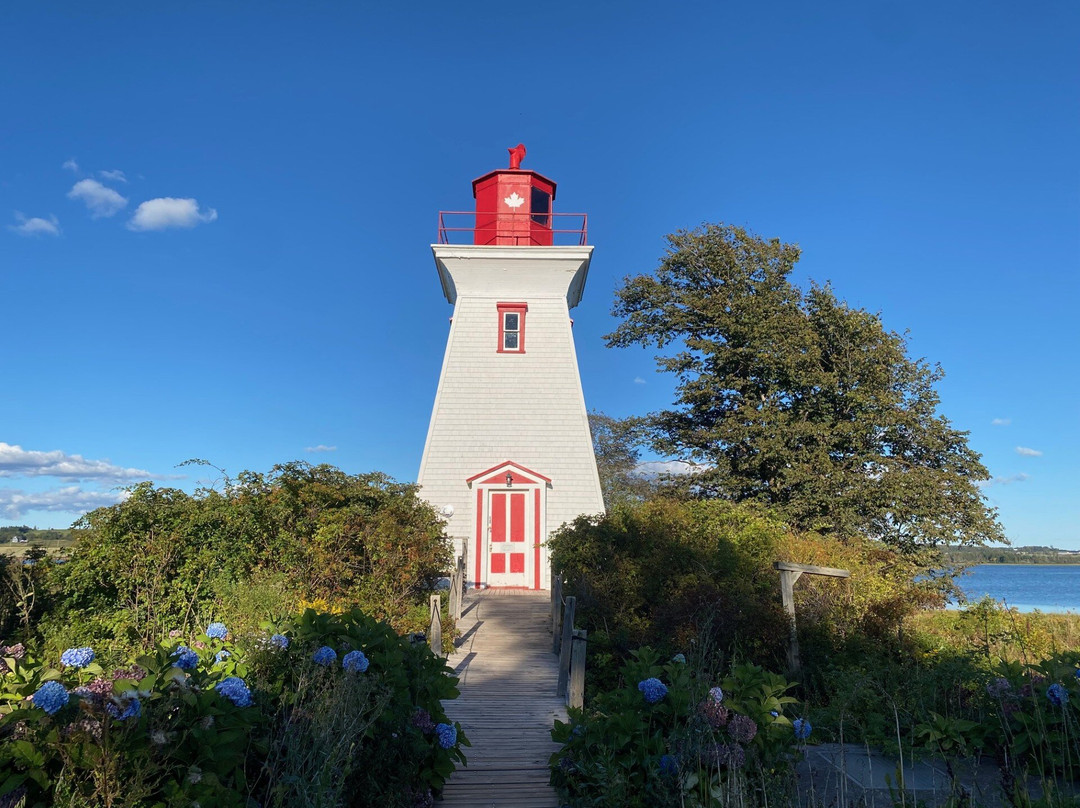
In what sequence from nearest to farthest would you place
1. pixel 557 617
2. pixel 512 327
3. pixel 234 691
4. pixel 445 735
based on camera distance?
1. pixel 234 691
2. pixel 445 735
3. pixel 557 617
4. pixel 512 327

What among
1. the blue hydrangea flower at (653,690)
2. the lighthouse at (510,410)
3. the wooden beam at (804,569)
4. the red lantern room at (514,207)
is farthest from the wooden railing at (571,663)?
the red lantern room at (514,207)

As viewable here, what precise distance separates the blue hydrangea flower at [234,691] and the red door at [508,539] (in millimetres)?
13939

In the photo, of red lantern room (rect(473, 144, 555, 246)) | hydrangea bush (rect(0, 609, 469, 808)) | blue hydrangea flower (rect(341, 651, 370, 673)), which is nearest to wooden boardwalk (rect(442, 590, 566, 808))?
hydrangea bush (rect(0, 609, 469, 808))

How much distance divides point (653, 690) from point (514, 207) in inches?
679

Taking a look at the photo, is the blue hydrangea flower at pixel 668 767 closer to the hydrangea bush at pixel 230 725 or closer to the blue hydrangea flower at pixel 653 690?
the blue hydrangea flower at pixel 653 690

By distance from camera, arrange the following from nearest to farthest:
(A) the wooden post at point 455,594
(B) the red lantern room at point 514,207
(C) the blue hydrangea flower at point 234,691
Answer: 1. (C) the blue hydrangea flower at point 234,691
2. (A) the wooden post at point 455,594
3. (B) the red lantern room at point 514,207

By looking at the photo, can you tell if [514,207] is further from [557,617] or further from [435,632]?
[435,632]

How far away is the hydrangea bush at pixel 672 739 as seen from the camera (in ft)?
12.8

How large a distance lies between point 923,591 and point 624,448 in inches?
941

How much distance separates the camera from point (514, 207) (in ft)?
65.3

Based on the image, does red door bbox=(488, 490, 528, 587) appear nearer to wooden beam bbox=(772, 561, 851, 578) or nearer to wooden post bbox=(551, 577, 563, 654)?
wooden post bbox=(551, 577, 563, 654)

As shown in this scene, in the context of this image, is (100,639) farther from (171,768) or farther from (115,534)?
(171,768)

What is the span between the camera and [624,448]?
117 feet

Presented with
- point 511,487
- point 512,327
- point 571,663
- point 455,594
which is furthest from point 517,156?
point 571,663
